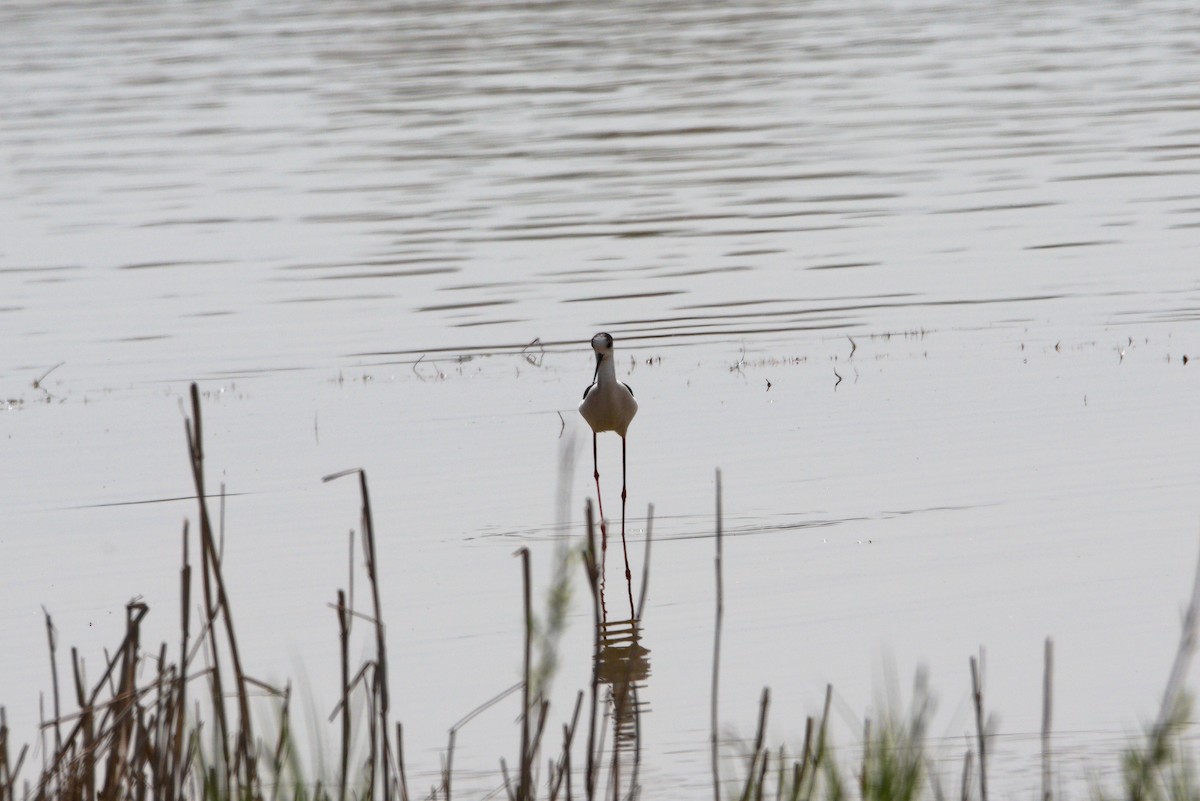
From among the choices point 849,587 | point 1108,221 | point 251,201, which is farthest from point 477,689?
point 251,201

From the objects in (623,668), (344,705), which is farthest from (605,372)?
(344,705)

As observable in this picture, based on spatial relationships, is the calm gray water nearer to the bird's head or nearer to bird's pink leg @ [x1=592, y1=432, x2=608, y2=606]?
bird's pink leg @ [x1=592, y1=432, x2=608, y2=606]

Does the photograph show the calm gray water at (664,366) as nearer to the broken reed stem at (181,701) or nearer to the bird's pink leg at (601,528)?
the bird's pink leg at (601,528)

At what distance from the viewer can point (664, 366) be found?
1368cm

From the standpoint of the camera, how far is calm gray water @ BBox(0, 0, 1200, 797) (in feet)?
25.4


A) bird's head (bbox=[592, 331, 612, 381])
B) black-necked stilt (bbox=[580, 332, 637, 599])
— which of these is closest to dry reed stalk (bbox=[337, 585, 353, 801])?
black-necked stilt (bbox=[580, 332, 637, 599])

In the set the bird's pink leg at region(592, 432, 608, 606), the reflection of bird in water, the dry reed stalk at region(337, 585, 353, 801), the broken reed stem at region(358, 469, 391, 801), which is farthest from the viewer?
the bird's pink leg at region(592, 432, 608, 606)

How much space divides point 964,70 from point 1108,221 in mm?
13548

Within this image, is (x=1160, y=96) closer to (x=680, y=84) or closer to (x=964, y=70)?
(x=964, y=70)

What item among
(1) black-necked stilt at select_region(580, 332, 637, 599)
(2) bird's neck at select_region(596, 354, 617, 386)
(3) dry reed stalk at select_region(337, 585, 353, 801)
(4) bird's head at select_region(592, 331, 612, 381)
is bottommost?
(3) dry reed stalk at select_region(337, 585, 353, 801)

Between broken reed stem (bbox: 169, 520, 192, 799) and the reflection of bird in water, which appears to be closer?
broken reed stem (bbox: 169, 520, 192, 799)

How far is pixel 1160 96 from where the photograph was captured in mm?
26812

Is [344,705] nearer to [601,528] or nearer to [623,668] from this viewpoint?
[623,668]

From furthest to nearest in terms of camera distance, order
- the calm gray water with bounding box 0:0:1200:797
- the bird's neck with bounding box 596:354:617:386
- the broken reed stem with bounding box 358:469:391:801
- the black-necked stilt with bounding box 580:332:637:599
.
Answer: the bird's neck with bounding box 596:354:617:386 → the black-necked stilt with bounding box 580:332:637:599 → the calm gray water with bounding box 0:0:1200:797 → the broken reed stem with bounding box 358:469:391:801
